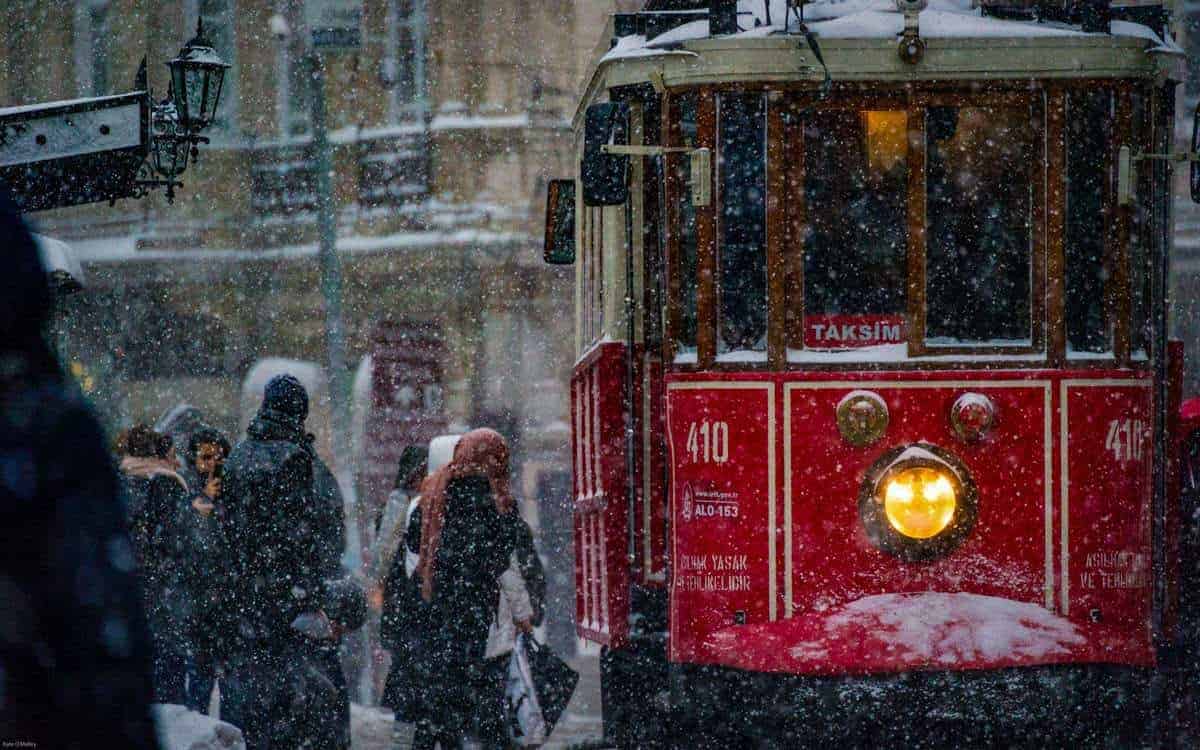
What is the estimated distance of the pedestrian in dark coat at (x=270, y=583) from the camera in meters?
6.61

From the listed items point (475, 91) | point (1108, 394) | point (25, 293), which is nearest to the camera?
point (25, 293)

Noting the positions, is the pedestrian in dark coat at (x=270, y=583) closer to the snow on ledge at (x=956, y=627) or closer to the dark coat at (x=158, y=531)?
the snow on ledge at (x=956, y=627)

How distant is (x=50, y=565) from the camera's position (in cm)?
201

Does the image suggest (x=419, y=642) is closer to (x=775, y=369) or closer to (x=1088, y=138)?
(x=775, y=369)

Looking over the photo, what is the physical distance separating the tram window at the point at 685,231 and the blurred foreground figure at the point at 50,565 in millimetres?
5096

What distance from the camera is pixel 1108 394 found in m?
6.82

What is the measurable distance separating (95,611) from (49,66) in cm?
2330

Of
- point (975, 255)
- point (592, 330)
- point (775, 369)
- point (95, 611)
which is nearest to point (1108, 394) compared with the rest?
point (975, 255)

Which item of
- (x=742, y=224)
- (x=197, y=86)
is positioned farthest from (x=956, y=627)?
(x=197, y=86)

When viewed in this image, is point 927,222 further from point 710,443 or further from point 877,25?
point 710,443

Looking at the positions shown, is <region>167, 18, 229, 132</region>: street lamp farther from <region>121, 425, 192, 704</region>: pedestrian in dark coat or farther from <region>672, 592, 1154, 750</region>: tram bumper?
<region>672, 592, 1154, 750</region>: tram bumper

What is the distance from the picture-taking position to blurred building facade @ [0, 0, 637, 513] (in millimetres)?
20312

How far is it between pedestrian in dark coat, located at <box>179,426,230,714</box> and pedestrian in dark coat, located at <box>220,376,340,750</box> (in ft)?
0.51

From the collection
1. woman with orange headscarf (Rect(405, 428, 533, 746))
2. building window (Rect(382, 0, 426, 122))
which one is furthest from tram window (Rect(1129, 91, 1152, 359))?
building window (Rect(382, 0, 426, 122))
